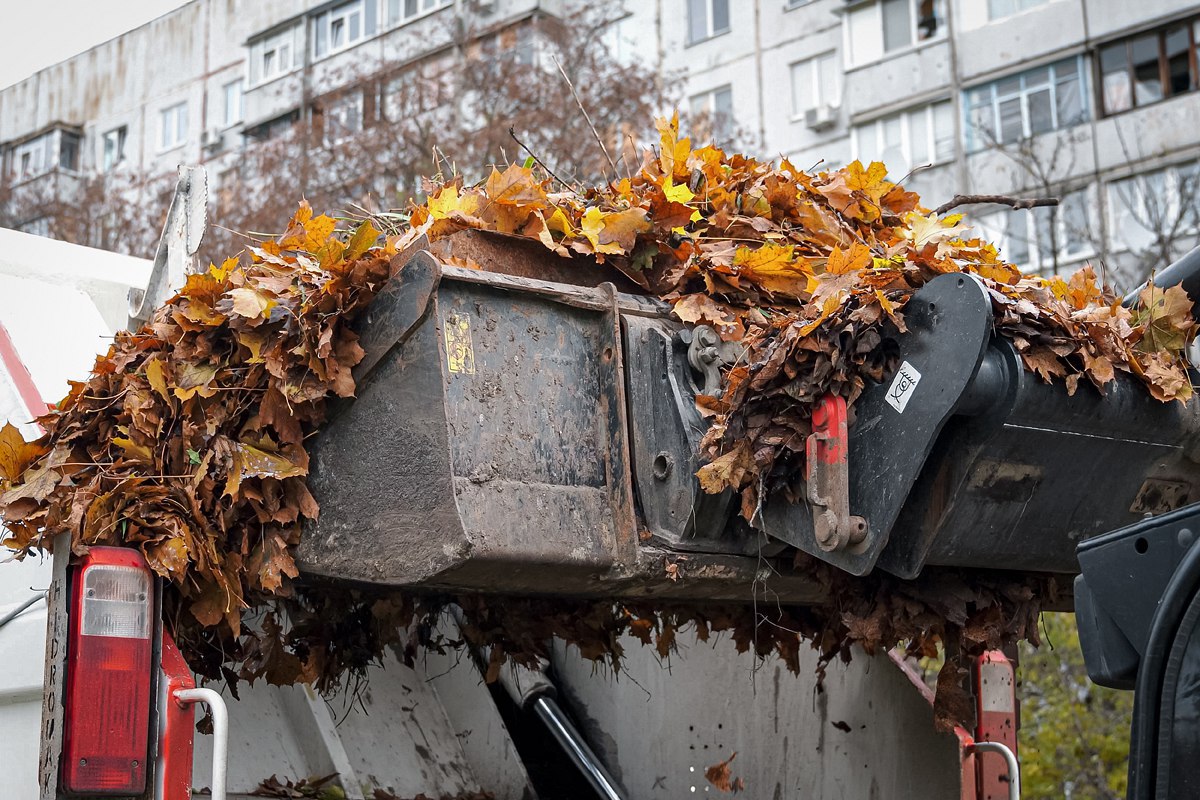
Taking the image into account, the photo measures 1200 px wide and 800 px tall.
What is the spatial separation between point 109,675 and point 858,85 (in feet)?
61.9

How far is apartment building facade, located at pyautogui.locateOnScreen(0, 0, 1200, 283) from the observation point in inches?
673

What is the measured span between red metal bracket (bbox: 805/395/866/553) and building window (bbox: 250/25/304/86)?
2312 centimetres

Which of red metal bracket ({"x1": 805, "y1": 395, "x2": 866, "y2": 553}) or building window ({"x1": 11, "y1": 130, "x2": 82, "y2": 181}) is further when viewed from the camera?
building window ({"x1": 11, "y1": 130, "x2": 82, "y2": 181})

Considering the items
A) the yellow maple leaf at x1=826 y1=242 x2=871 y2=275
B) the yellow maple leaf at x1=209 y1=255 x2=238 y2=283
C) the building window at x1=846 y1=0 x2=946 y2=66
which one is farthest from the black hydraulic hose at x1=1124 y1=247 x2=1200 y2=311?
the building window at x1=846 y1=0 x2=946 y2=66

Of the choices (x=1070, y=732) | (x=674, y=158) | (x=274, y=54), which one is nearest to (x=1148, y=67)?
(x=1070, y=732)

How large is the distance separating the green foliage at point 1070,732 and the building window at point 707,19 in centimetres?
1482

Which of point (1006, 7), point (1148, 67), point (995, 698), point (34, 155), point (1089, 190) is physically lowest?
point (995, 698)

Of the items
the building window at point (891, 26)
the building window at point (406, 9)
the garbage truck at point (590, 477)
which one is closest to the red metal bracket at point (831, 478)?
the garbage truck at point (590, 477)

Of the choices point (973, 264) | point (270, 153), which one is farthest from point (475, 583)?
point (270, 153)

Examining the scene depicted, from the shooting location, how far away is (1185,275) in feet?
8.08

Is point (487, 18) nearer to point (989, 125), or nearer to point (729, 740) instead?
point (989, 125)

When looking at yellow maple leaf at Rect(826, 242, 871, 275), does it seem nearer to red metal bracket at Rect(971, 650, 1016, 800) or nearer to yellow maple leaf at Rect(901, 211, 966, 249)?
yellow maple leaf at Rect(901, 211, 966, 249)

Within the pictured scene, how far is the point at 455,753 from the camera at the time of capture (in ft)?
12.7

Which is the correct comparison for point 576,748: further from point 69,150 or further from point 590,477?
point 69,150
